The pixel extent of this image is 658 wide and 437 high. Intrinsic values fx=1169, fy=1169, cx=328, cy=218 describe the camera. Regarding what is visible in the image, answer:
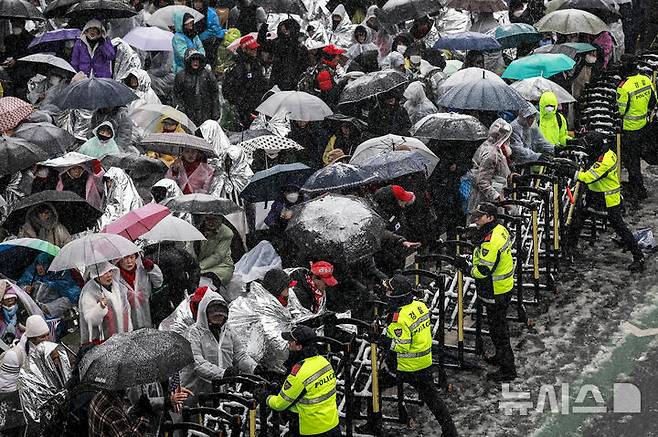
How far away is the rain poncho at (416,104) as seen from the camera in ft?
56.3

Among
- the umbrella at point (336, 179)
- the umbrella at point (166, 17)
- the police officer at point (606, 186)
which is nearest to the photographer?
the umbrella at point (336, 179)

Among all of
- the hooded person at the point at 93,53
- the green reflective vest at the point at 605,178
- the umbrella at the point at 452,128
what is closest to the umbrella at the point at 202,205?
the umbrella at the point at 452,128

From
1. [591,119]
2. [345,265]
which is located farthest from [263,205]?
[591,119]

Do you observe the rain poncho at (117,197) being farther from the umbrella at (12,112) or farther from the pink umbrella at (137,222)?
the umbrella at (12,112)

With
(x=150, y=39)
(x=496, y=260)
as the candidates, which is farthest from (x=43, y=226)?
(x=150, y=39)

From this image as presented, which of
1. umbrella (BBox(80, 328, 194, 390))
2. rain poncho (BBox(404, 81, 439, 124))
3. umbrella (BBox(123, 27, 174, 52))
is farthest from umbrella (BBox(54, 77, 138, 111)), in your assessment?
umbrella (BBox(80, 328, 194, 390))

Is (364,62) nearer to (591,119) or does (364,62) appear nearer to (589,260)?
(591,119)

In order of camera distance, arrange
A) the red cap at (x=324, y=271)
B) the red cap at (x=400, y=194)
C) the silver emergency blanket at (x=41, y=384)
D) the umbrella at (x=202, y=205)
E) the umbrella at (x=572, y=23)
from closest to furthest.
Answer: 1. the silver emergency blanket at (x=41, y=384)
2. the red cap at (x=324, y=271)
3. the umbrella at (x=202, y=205)
4. the red cap at (x=400, y=194)
5. the umbrella at (x=572, y=23)

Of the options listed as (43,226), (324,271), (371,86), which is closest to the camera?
(324,271)

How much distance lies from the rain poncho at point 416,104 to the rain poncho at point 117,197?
4814 mm

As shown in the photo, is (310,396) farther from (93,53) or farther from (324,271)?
(93,53)

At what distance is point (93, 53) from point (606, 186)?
7622 mm

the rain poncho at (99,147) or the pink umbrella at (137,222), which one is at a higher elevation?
the pink umbrella at (137,222)

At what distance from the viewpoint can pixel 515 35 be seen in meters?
20.0
